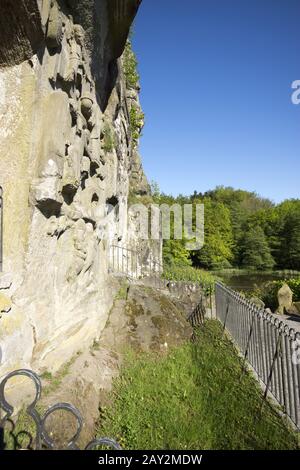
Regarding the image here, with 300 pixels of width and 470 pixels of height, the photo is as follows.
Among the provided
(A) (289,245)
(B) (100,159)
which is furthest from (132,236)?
(A) (289,245)

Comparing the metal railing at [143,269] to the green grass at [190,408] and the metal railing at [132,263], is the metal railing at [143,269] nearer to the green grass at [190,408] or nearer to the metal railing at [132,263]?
the metal railing at [132,263]

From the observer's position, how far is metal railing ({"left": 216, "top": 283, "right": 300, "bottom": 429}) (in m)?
3.81

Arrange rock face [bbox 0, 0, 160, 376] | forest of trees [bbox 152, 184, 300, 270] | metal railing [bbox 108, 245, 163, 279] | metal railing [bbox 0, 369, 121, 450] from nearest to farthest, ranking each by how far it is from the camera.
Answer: metal railing [bbox 0, 369, 121, 450] < rock face [bbox 0, 0, 160, 376] < metal railing [bbox 108, 245, 163, 279] < forest of trees [bbox 152, 184, 300, 270]

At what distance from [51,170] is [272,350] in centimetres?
413

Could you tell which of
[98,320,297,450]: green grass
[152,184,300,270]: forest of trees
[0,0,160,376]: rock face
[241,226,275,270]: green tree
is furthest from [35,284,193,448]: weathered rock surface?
[241,226,275,270]: green tree

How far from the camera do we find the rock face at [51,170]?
3305 millimetres

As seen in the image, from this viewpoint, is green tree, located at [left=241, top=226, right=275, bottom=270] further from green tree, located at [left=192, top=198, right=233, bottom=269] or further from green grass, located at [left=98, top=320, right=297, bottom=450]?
green grass, located at [left=98, top=320, right=297, bottom=450]

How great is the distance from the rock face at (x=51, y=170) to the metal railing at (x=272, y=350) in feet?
9.76

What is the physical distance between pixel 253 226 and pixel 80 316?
159 feet

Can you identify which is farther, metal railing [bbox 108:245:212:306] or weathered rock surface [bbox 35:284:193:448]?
metal railing [bbox 108:245:212:306]

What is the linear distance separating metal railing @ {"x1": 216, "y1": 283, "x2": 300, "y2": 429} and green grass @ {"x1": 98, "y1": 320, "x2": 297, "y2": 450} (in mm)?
231

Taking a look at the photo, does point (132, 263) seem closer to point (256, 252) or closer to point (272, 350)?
point (272, 350)

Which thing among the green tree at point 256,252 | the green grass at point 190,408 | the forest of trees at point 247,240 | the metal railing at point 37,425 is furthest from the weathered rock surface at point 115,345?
the green tree at point 256,252

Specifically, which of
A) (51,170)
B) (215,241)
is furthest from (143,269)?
(215,241)
